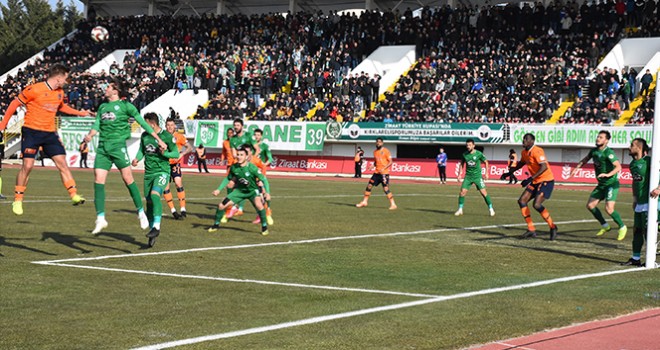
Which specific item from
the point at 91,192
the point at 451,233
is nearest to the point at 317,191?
the point at 91,192

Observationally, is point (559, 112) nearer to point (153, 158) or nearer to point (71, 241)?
point (153, 158)

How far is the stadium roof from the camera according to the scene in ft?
208

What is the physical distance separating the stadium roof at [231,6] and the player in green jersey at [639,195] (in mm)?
48146

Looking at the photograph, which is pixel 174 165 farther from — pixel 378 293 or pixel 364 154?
pixel 364 154

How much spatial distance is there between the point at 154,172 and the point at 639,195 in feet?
Answer: 25.5

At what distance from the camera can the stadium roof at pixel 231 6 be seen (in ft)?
208

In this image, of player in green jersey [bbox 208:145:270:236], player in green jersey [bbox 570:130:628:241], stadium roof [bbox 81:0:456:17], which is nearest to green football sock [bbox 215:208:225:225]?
player in green jersey [bbox 208:145:270:236]

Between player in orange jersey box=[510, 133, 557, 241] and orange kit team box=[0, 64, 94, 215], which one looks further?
player in orange jersey box=[510, 133, 557, 241]

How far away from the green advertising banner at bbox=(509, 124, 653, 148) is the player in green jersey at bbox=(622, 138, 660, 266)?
102 ft

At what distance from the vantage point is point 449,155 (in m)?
50.6

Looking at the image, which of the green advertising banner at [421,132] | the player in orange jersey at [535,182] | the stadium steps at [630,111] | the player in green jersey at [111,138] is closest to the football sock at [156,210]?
the player in green jersey at [111,138]

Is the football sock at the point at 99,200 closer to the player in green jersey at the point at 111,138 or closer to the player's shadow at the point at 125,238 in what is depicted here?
the player in green jersey at the point at 111,138

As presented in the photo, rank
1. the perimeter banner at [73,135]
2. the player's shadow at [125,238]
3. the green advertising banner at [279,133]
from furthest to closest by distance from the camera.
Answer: the perimeter banner at [73,135]
the green advertising banner at [279,133]
the player's shadow at [125,238]

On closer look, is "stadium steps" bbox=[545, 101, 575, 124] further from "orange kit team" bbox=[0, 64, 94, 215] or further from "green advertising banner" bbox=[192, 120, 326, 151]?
"orange kit team" bbox=[0, 64, 94, 215]
